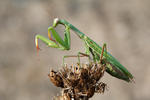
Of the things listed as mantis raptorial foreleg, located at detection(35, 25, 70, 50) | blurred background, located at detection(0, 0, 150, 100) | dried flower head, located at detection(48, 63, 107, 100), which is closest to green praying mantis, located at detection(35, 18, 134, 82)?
mantis raptorial foreleg, located at detection(35, 25, 70, 50)

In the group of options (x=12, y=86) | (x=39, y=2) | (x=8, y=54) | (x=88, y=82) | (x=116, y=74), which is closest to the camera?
(x=88, y=82)

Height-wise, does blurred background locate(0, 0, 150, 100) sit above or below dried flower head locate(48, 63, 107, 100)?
above

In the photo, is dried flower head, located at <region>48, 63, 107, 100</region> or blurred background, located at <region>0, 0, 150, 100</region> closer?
dried flower head, located at <region>48, 63, 107, 100</region>

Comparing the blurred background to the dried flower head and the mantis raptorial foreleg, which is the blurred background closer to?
the mantis raptorial foreleg

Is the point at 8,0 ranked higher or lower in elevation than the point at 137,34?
higher

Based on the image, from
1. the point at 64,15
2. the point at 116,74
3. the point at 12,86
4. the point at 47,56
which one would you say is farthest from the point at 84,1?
the point at 116,74

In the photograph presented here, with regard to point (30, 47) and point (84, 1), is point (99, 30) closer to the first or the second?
point (84, 1)

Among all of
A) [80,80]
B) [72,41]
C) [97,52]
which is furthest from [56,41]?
[72,41]

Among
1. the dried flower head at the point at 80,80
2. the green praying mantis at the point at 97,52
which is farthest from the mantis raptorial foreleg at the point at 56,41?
the dried flower head at the point at 80,80
